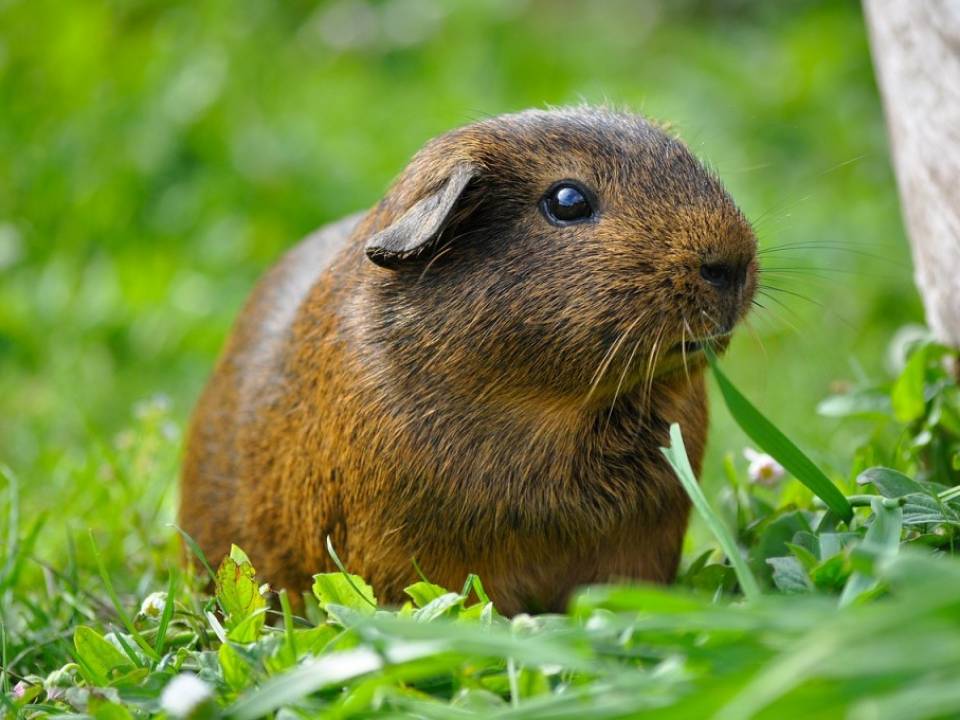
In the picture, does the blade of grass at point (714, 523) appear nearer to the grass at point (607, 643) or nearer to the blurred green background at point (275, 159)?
the grass at point (607, 643)

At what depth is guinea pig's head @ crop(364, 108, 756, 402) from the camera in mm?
3314

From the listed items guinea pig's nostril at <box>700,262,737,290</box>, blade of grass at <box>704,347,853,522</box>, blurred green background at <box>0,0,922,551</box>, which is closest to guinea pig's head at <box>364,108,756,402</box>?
guinea pig's nostril at <box>700,262,737,290</box>

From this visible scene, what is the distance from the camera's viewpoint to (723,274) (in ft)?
11.0

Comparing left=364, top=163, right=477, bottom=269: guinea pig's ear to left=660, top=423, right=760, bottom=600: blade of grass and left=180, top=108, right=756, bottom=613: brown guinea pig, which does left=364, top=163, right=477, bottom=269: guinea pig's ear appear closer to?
left=180, top=108, right=756, bottom=613: brown guinea pig

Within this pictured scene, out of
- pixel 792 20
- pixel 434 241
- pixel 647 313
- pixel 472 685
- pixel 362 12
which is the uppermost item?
pixel 362 12

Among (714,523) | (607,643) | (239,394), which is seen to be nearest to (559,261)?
(714,523)

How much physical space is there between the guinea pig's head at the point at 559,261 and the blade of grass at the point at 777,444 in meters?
0.23

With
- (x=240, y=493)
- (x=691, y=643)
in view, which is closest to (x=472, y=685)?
(x=691, y=643)

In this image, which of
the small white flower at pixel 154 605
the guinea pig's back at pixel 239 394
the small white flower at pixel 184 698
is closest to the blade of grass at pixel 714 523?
the small white flower at pixel 184 698

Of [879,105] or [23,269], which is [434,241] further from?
[879,105]

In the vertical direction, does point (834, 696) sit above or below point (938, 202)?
below

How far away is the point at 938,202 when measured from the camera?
4.20 m

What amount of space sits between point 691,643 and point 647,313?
1141 millimetres

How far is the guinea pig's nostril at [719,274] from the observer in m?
3.32
